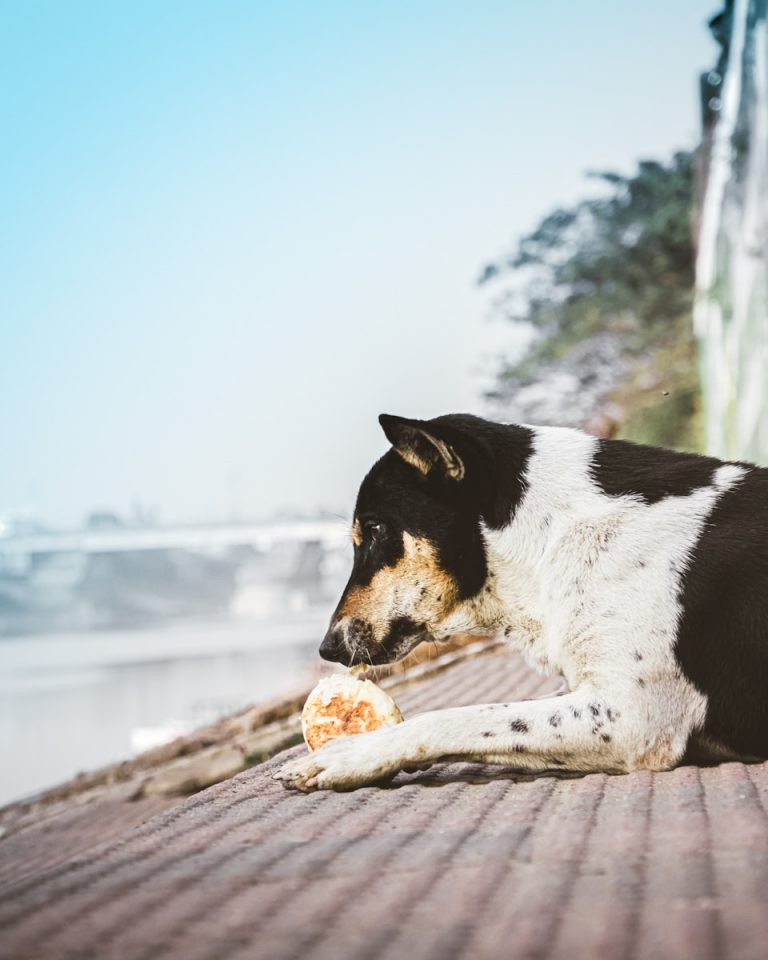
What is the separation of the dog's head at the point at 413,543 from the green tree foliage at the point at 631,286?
12970 mm

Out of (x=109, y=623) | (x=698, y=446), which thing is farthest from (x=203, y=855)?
(x=109, y=623)

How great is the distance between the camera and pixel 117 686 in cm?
2948

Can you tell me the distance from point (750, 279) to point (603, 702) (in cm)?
693

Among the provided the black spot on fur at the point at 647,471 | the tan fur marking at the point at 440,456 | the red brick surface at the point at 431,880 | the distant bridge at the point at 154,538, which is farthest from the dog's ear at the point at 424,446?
the distant bridge at the point at 154,538

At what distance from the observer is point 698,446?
18.5 metres

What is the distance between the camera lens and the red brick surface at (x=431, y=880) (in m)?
1.22

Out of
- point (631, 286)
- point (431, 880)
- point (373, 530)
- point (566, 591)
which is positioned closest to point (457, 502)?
point (373, 530)

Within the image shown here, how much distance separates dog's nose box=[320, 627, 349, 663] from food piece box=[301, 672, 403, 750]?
0.07 m

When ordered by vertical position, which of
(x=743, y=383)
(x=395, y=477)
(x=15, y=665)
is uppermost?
(x=743, y=383)

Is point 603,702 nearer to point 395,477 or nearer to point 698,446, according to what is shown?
point 395,477

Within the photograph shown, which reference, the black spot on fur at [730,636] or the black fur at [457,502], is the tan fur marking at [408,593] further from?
the black spot on fur at [730,636]

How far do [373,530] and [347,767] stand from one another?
0.73 m

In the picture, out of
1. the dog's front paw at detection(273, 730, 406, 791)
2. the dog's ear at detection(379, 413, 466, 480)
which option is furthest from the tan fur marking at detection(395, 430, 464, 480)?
the dog's front paw at detection(273, 730, 406, 791)

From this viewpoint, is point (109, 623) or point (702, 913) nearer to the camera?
point (702, 913)
